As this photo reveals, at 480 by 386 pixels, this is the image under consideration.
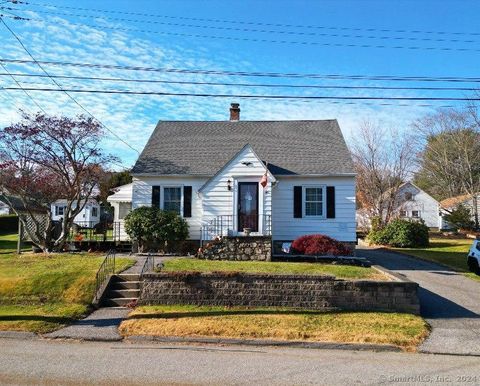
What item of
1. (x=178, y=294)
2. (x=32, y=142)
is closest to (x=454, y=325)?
(x=178, y=294)

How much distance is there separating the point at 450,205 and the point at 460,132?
10584mm

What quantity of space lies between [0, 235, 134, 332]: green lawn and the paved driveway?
7.91 meters

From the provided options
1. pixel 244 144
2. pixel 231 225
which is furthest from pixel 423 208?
pixel 231 225

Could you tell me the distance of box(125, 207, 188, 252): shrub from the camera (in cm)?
1861

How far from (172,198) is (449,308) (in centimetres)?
1229

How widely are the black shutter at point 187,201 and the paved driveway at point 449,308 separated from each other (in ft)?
30.0

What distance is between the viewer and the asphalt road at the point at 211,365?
22.6 feet

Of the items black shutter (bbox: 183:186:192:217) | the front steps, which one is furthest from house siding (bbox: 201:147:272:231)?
the front steps

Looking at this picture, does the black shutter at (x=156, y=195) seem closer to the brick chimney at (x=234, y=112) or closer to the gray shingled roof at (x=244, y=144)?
the gray shingled roof at (x=244, y=144)

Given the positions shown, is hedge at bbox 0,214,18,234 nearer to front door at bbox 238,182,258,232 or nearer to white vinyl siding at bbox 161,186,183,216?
white vinyl siding at bbox 161,186,183,216

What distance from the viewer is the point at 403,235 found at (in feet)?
104

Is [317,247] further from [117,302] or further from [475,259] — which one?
[117,302]

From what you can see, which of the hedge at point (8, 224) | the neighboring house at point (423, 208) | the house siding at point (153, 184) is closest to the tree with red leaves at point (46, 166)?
the house siding at point (153, 184)

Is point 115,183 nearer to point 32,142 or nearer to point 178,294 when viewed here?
point 32,142
